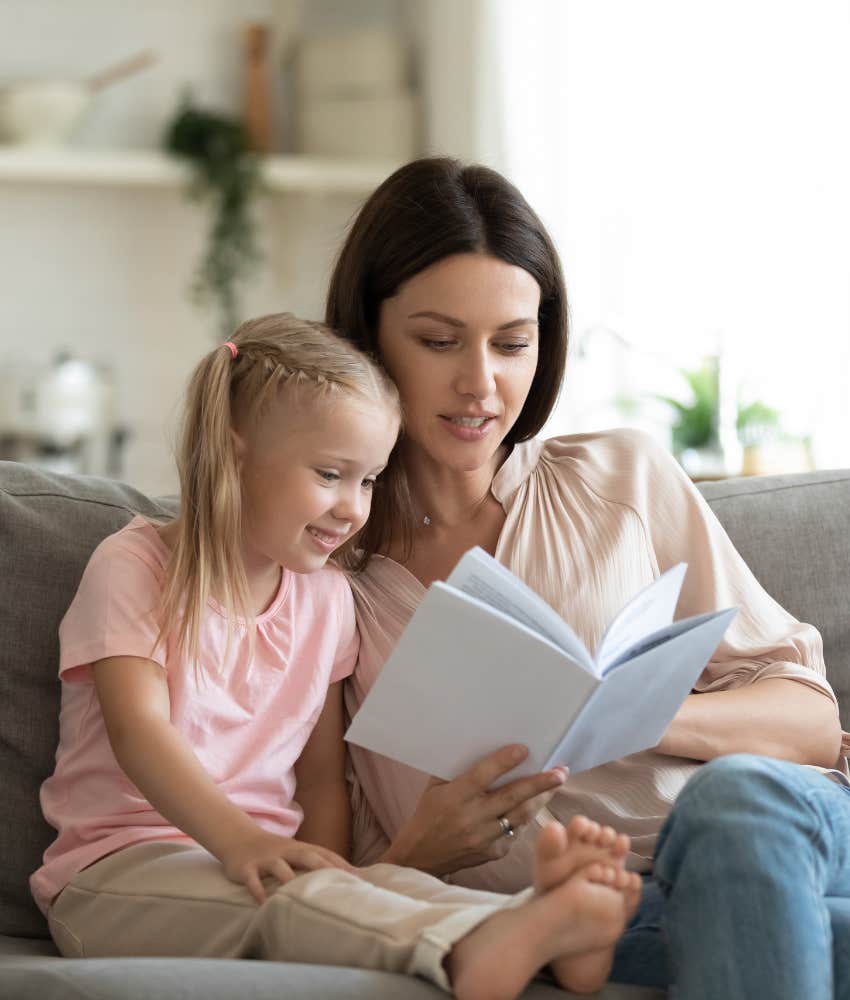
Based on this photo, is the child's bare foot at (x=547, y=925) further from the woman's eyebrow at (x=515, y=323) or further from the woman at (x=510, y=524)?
the woman's eyebrow at (x=515, y=323)

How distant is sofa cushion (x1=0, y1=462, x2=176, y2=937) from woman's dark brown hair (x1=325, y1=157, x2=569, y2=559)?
38 cm

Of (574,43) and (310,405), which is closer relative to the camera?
(310,405)

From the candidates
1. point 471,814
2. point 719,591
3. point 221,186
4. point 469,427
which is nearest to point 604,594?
point 719,591

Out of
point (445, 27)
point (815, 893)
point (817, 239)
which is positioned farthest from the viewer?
point (445, 27)

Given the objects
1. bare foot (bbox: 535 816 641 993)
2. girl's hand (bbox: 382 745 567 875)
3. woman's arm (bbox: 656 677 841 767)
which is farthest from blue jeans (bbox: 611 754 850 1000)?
woman's arm (bbox: 656 677 841 767)

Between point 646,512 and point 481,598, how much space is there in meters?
0.51

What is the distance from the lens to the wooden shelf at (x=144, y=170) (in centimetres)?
441

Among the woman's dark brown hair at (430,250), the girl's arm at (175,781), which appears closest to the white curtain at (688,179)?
the woman's dark brown hair at (430,250)

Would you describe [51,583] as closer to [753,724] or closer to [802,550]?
[753,724]

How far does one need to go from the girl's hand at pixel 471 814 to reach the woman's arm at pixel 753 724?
22 cm

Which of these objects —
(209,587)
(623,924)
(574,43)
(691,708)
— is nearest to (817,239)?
(574,43)

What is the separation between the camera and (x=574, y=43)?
3.94 m

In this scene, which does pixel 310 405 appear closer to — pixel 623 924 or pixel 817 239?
pixel 623 924

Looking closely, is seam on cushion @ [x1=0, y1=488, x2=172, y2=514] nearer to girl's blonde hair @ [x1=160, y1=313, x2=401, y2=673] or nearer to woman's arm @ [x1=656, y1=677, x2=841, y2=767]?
girl's blonde hair @ [x1=160, y1=313, x2=401, y2=673]
